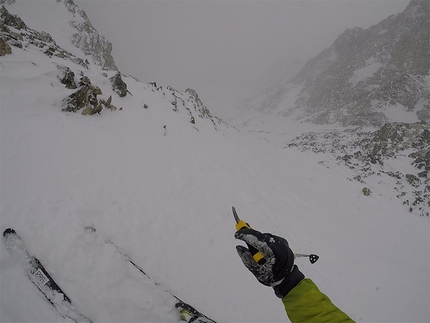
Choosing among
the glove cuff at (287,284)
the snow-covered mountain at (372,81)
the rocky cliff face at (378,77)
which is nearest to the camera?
the glove cuff at (287,284)

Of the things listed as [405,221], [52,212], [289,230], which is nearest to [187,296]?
[52,212]

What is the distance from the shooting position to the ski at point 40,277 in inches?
128

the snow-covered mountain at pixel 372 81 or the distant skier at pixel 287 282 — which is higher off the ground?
the snow-covered mountain at pixel 372 81

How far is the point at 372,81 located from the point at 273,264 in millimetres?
86672

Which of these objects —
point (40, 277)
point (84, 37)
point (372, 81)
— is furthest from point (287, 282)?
point (372, 81)

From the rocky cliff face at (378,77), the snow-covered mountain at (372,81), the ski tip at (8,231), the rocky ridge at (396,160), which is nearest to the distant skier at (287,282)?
the ski tip at (8,231)

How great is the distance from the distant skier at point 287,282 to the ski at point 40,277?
302cm

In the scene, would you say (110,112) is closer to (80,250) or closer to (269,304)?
(80,250)

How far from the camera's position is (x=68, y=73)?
394 inches

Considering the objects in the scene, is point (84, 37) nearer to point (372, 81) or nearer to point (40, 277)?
point (40, 277)

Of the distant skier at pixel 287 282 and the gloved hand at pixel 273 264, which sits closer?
the distant skier at pixel 287 282

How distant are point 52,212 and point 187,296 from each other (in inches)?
139

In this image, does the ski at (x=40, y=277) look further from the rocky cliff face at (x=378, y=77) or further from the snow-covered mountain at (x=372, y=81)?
the snow-covered mountain at (x=372, y=81)

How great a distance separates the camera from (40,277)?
11.4 ft
